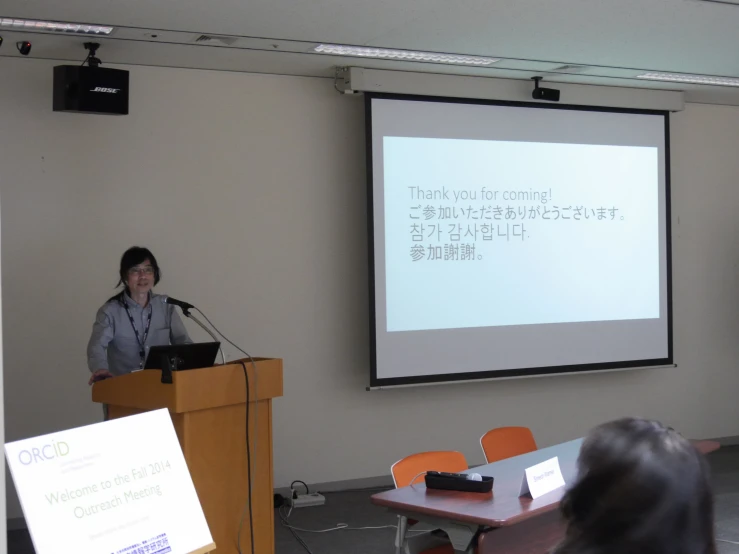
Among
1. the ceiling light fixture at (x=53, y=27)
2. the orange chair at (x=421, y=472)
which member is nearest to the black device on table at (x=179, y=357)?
the orange chair at (x=421, y=472)

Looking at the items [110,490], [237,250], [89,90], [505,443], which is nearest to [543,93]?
[237,250]

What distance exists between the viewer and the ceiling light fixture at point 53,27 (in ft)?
15.4

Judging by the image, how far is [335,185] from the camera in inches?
249

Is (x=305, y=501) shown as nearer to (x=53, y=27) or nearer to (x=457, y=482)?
(x=457, y=482)

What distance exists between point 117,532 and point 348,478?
4.32 meters

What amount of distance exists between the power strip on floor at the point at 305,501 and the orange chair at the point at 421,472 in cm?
229

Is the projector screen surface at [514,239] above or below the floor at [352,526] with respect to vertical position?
above

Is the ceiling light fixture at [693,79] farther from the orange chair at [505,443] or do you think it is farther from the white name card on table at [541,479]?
the white name card on table at [541,479]

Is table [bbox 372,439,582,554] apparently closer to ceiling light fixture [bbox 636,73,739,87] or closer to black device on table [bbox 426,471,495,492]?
black device on table [bbox 426,471,495,492]

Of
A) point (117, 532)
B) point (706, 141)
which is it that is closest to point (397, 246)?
point (706, 141)

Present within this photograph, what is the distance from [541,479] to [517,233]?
3658 mm

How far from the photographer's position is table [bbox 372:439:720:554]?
118 inches

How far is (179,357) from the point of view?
12.3ft

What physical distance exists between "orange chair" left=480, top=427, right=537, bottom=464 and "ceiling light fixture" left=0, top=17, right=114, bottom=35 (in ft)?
10.4
